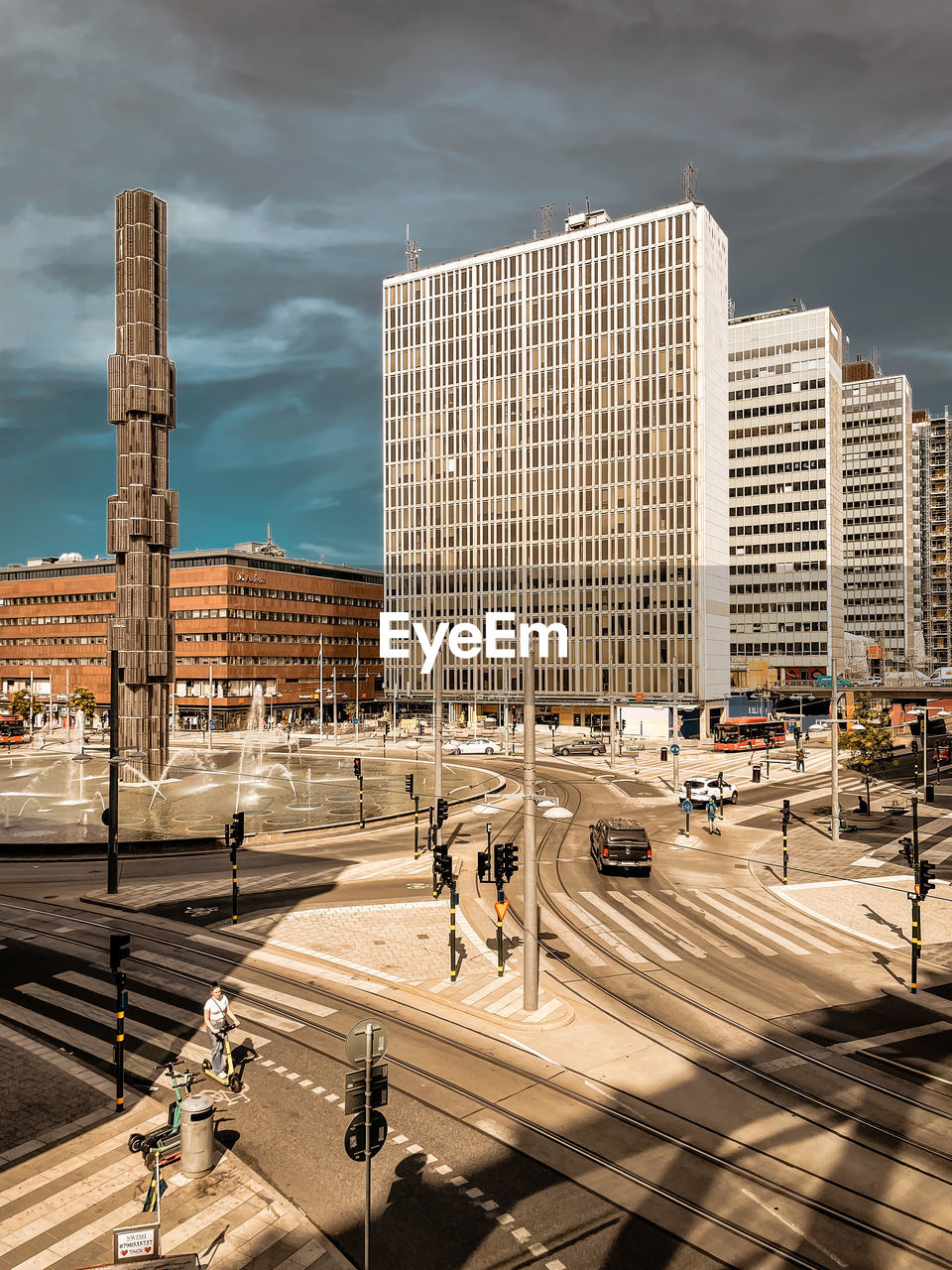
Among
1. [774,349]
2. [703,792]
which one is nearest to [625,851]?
[703,792]

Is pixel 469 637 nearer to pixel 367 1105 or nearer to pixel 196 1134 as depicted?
pixel 196 1134

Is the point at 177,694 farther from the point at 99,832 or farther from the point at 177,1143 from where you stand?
the point at 177,1143

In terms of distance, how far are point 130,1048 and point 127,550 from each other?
47.5 metres

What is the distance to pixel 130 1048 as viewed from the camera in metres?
16.3

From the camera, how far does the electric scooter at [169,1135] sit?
12.0 m

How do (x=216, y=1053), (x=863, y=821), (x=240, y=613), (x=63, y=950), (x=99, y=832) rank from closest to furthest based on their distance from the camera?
(x=216, y=1053) → (x=63, y=950) → (x=99, y=832) → (x=863, y=821) → (x=240, y=613)

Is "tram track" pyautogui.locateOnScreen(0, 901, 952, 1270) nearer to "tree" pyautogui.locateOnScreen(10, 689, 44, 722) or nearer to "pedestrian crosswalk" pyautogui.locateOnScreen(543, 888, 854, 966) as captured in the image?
"pedestrian crosswalk" pyautogui.locateOnScreen(543, 888, 854, 966)

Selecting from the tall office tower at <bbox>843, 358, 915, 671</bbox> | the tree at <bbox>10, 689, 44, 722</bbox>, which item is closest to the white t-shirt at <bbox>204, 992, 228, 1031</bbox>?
the tree at <bbox>10, 689, 44, 722</bbox>

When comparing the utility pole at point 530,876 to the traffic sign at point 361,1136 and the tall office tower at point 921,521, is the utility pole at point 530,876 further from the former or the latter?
the tall office tower at point 921,521

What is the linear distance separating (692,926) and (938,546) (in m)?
190

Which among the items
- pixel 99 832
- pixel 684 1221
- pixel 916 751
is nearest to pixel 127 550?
pixel 99 832

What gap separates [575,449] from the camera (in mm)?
105438

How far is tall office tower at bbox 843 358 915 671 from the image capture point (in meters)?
154

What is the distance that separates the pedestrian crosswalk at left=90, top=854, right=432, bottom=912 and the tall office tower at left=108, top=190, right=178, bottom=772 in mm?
28573
